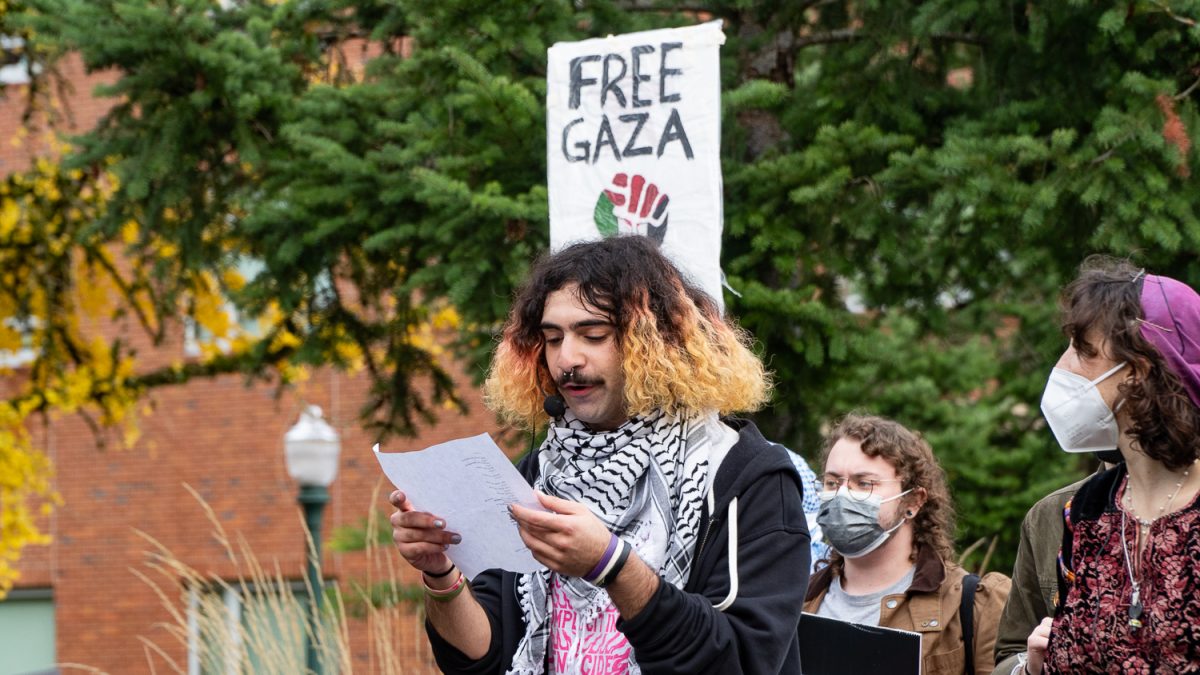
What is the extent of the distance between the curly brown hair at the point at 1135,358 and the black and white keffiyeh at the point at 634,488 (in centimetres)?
73

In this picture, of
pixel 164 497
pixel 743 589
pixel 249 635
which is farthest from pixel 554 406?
pixel 164 497

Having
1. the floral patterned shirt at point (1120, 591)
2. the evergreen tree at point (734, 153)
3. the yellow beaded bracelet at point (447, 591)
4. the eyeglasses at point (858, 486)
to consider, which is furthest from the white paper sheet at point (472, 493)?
the evergreen tree at point (734, 153)

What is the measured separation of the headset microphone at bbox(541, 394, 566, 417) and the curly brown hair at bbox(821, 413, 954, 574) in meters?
1.99

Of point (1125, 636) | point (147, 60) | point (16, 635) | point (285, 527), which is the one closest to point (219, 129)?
point (147, 60)

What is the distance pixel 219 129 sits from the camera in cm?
870

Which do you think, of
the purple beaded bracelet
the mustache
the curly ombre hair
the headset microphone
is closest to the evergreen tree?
the curly ombre hair

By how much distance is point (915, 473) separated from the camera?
15.7 ft

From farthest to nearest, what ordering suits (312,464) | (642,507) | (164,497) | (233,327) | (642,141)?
1. (164,497)
2. (233,327)
3. (312,464)
4. (642,141)
5. (642,507)

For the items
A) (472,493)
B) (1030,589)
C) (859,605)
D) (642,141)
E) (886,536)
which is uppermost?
(642,141)

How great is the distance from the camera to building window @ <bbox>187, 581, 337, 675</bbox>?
5.94 meters

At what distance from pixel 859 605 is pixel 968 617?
38 cm

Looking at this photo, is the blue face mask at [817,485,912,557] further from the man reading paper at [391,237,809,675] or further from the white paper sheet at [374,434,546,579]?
the white paper sheet at [374,434,546,579]

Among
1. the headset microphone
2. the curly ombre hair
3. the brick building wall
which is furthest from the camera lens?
the brick building wall

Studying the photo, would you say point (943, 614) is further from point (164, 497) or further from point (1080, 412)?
point (164, 497)
